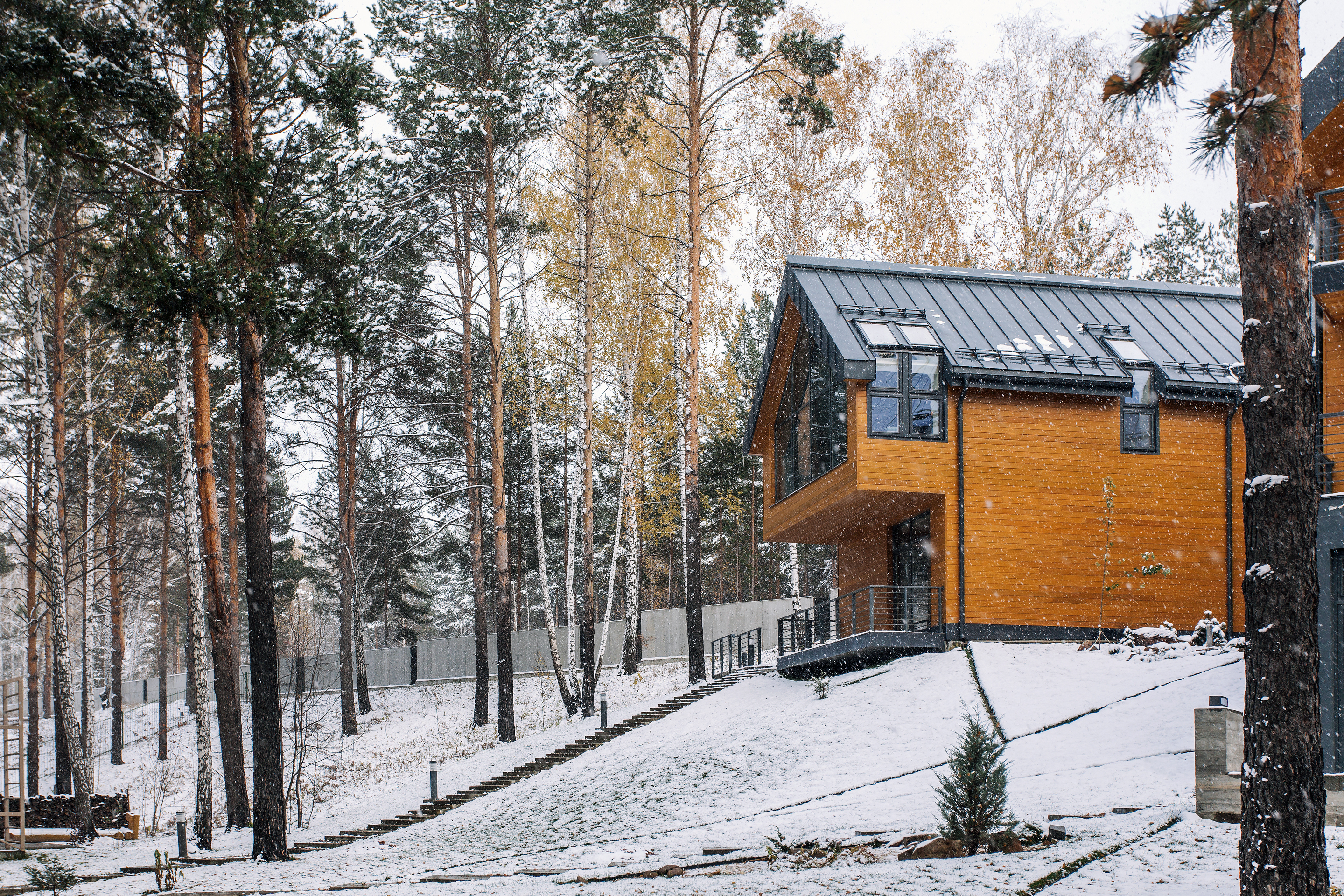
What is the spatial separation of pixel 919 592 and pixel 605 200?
11.6 meters

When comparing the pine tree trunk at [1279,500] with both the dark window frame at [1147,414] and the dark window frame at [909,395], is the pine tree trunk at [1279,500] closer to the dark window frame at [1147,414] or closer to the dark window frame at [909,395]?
the dark window frame at [909,395]

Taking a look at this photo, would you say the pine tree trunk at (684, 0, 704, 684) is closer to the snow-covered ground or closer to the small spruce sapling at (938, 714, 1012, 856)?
the snow-covered ground

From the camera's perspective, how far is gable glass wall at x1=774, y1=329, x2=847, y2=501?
17688 mm

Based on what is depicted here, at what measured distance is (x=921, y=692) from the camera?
49.1 feet

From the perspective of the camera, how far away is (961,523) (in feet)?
54.0

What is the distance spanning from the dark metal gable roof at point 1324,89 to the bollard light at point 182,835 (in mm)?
15341

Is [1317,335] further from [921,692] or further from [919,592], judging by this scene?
[919,592]

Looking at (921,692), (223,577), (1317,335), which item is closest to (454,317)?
(223,577)

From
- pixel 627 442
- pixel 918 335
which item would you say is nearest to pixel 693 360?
pixel 627 442

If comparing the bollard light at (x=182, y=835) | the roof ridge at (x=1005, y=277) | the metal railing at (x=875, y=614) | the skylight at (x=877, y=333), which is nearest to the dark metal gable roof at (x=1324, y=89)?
the skylight at (x=877, y=333)

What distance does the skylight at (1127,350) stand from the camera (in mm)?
17656

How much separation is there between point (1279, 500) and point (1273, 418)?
47 centimetres

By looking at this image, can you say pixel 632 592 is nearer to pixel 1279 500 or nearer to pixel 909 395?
pixel 909 395

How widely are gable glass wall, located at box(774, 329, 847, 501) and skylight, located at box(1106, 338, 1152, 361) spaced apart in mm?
4753
